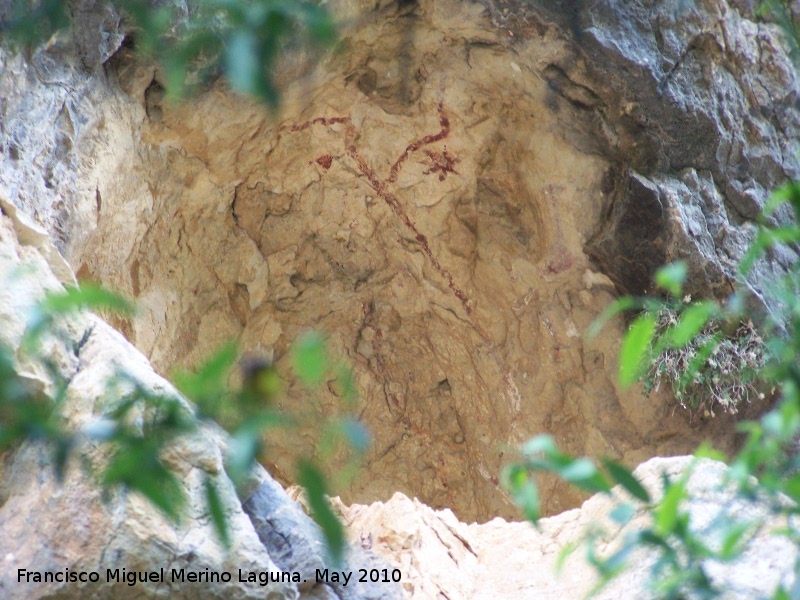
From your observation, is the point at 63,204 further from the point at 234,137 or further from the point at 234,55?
the point at 234,55

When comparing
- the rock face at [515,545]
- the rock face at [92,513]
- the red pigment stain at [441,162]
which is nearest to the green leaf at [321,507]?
the rock face at [92,513]

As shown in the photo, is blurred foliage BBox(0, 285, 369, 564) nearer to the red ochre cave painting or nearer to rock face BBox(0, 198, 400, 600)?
rock face BBox(0, 198, 400, 600)

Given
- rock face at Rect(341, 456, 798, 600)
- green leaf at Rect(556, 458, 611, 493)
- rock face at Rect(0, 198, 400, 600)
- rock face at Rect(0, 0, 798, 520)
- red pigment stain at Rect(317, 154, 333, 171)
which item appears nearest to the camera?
green leaf at Rect(556, 458, 611, 493)

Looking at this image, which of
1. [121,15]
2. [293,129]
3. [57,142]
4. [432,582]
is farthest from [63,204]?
[432,582]

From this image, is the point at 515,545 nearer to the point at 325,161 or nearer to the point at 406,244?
the point at 406,244

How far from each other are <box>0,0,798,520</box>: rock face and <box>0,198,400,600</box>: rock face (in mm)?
1105

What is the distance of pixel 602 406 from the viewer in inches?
197

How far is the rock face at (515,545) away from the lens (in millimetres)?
2883

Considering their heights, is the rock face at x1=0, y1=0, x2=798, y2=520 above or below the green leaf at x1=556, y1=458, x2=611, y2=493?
below

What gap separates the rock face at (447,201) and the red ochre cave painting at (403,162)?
0.01m

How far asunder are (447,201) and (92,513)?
10.9 ft

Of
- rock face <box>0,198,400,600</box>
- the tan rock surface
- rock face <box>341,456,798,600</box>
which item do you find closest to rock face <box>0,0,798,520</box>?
the tan rock surface

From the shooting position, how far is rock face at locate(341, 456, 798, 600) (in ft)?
9.46

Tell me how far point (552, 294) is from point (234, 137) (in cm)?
194
